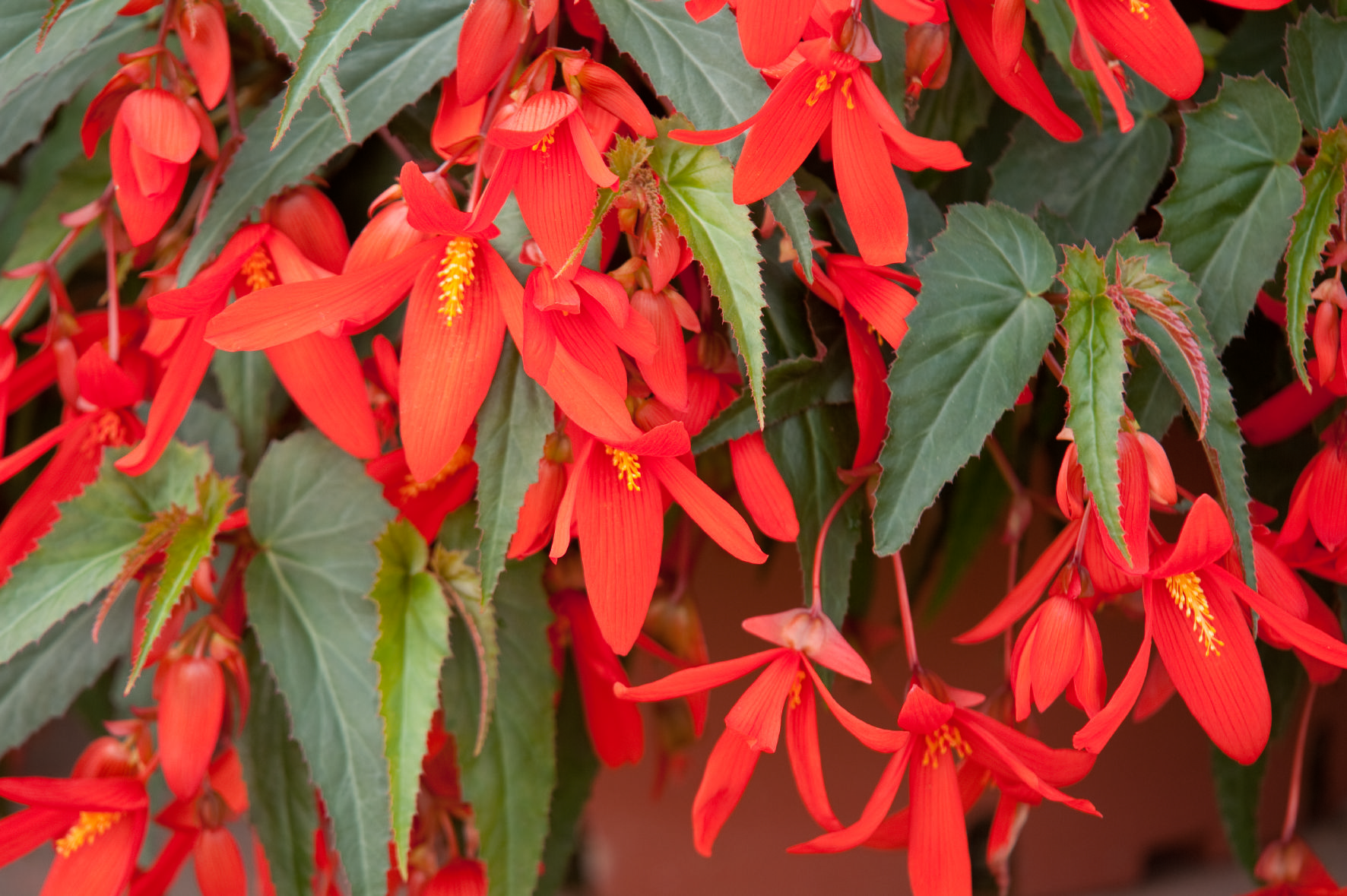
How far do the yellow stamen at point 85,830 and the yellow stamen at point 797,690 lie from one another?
0.25m

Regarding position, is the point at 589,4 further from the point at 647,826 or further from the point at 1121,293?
the point at 647,826

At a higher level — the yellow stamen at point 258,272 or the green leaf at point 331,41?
the green leaf at point 331,41

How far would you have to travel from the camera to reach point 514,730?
1.36 feet

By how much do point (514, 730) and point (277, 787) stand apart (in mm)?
101

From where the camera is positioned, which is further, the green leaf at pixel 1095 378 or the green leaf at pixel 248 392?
the green leaf at pixel 248 392

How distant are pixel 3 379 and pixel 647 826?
0.48 m

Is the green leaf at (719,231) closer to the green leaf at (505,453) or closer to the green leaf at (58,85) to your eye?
the green leaf at (505,453)

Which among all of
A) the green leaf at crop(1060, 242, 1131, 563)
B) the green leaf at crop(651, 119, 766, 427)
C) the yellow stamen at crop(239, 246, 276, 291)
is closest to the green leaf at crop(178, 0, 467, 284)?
the yellow stamen at crop(239, 246, 276, 291)

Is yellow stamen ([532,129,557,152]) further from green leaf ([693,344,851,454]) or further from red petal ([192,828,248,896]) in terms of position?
red petal ([192,828,248,896])

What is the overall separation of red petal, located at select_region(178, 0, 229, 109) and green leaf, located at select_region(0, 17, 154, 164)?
117mm

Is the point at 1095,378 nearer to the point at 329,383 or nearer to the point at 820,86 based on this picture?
the point at 820,86

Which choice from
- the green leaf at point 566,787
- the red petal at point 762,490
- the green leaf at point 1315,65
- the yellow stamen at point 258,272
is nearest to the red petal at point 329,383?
the yellow stamen at point 258,272

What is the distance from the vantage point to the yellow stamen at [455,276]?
298mm

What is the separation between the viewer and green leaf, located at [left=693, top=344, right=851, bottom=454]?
32cm
